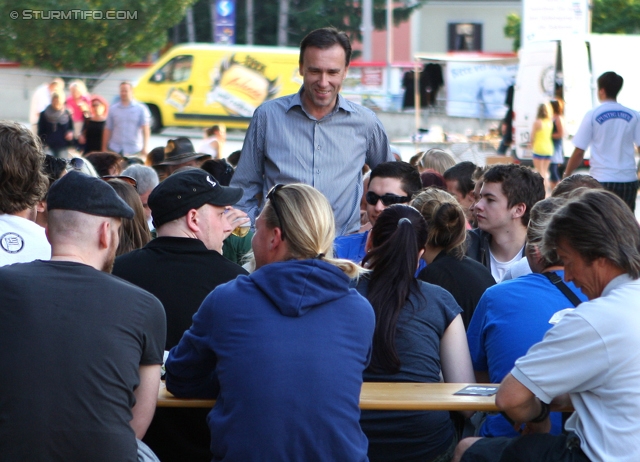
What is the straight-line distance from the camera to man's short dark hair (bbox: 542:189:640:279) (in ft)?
9.24

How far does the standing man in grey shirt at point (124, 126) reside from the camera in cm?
1339

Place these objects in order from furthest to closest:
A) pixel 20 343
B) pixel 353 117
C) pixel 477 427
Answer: pixel 353 117, pixel 477 427, pixel 20 343

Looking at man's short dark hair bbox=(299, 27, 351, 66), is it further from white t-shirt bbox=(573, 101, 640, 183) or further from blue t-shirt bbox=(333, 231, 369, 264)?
white t-shirt bbox=(573, 101, 640, 183)

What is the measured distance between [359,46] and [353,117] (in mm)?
35865

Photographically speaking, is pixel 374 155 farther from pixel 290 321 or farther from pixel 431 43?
pixel 431 43

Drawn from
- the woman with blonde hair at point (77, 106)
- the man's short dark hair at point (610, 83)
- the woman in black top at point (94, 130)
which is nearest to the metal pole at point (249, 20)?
the woman with blonde hair at point (77, 106)

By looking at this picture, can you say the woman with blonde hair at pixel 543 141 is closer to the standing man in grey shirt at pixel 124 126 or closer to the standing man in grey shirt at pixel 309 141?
the standing man in grey shirt at pixel 124 126

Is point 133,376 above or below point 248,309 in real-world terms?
below

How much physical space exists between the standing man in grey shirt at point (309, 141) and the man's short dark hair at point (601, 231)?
215 cm

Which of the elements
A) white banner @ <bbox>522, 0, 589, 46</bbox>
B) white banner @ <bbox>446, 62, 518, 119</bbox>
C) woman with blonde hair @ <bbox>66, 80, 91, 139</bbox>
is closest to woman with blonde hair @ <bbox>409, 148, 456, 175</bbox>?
woman with blonde hair @ <bbox>66, 80, 91, 139</bbox>

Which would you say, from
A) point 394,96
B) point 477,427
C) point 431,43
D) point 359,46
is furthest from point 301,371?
point 431,43

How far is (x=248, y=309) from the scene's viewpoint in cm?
279

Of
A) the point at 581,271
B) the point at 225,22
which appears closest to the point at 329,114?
the point at 581,271

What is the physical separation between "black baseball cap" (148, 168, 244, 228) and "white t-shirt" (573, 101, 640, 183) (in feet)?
20.8
